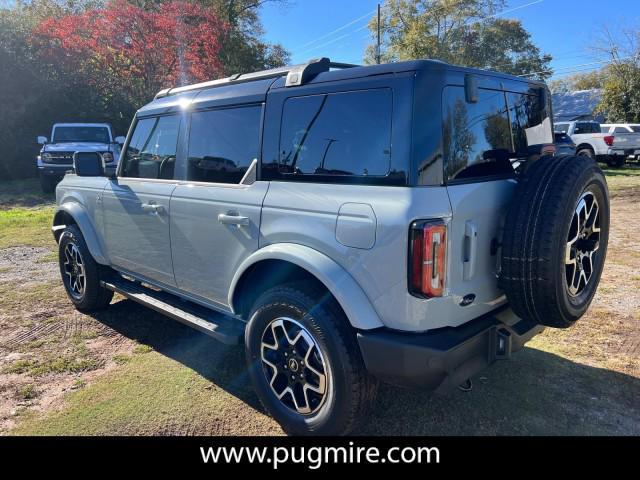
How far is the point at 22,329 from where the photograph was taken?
4.44 meters

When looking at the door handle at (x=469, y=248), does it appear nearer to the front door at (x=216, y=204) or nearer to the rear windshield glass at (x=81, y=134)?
the front door at (x=216, y=204)

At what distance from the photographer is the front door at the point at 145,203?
3.66 metres

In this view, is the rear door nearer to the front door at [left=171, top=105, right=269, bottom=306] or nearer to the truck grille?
the front door at [left=171, top=105, right=269, bottom=306]

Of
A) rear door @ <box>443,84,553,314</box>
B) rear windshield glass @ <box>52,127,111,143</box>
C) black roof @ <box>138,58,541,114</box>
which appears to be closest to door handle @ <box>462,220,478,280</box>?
rear door @ <box>443,84,553,314</box>

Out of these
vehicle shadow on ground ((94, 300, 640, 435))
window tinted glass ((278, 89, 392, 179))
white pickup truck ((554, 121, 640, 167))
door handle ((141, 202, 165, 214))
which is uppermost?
white pickup truck ((554, 121, 640, 167))

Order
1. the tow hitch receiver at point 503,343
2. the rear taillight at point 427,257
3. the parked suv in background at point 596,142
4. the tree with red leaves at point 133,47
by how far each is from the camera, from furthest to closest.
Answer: the parked suv in background at point 596,142, the tree with red leaves at point 133,47, the tow hitch receiver at point 503,343, the rear taillight at point 427,257

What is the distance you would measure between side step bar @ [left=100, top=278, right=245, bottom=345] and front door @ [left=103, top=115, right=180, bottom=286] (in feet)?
0.51

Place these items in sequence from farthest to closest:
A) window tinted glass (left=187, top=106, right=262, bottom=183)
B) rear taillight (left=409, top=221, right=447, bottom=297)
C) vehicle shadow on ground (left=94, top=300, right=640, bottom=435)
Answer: window tinted glass (left=187, top=106, right=262, bottom=183) → vehicle shadow on ground (left=94, top=300, right=640, bottom=435) → rear taillight (left=409, top=221, right=447, bottom=297)

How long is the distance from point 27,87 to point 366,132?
2050cm

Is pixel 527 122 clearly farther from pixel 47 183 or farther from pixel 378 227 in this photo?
pixel 47 183

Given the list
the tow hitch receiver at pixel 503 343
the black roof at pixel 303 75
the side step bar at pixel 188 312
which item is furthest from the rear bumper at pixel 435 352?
the black roof at pixel 303 75

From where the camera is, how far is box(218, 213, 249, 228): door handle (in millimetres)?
2922
